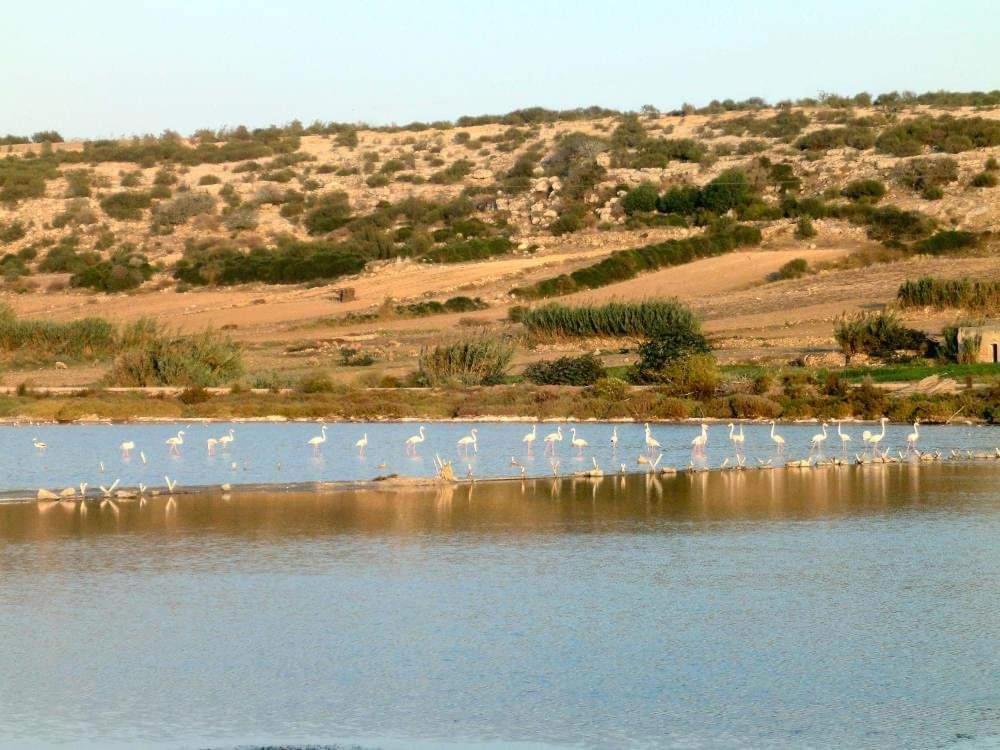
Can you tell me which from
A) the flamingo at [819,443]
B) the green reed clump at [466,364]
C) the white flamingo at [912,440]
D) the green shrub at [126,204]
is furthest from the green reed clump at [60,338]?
the green shrub at [126,204]

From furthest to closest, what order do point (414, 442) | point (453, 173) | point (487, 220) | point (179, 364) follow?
point (453, 173), point (487, 220), point (179, 364), point (414, 442)

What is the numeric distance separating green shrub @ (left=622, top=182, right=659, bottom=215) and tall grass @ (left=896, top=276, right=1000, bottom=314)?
2210 cm

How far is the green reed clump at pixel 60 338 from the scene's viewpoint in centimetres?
4875

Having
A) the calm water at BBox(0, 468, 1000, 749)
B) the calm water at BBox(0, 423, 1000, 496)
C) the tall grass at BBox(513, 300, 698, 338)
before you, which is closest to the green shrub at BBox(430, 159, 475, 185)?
the tall grass at BBox(513, 300, 698, 338)

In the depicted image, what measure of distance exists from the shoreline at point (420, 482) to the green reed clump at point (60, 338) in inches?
1032

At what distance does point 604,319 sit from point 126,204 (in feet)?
125

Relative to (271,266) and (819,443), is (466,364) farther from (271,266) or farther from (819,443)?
(271,266)

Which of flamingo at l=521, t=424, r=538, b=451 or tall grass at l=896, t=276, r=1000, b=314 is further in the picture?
tall grass at l=896, t=276, r=1000, b=314

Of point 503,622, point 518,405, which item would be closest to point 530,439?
point 518,405

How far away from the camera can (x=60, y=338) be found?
4953 centimetres

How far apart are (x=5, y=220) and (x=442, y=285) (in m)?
27.7

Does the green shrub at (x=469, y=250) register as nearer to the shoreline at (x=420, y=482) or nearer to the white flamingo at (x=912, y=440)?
the white flamingo at (x=912, y=440)

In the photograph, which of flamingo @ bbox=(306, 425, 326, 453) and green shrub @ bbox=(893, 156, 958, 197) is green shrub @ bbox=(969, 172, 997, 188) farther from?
flamingo @ bbox=(306, 425, 326, 453)

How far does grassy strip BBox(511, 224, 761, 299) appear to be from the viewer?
191 ft
